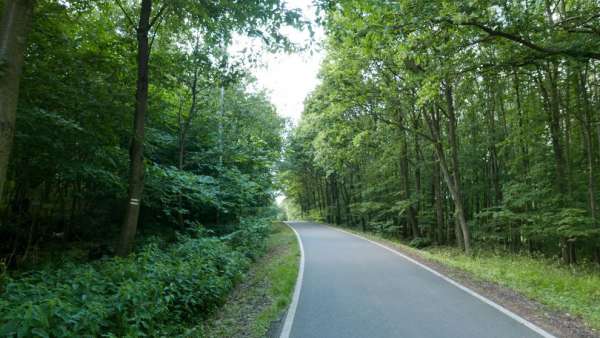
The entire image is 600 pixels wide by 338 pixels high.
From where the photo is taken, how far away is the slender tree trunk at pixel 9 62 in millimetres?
3141

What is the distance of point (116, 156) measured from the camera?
30.3 ft

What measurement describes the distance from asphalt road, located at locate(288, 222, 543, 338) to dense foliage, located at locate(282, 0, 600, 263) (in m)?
5.01

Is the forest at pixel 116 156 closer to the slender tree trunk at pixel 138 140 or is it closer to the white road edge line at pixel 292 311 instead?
the slender tree trunk at pixel 138 140

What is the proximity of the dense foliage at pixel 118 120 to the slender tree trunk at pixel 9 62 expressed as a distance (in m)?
0.13

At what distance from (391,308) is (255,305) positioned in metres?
2.69

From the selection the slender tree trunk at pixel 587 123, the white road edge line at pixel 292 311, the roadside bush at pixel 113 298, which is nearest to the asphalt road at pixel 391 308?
the white road edge line at pixel 292 311

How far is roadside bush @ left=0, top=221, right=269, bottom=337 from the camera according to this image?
3182mm

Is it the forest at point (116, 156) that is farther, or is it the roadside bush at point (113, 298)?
the forest at point (116, 156)

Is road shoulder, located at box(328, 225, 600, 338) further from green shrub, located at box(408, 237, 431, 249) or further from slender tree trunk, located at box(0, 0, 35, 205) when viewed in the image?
green shrub, located at box(408, 237, 431, 249)

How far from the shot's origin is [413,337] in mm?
4613

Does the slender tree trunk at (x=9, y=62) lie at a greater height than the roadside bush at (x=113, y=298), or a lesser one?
greater

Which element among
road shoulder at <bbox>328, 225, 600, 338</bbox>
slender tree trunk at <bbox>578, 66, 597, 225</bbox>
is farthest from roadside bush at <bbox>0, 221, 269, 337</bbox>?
slender tree trunk at <bbox>578, 66, 597, 225</bbox>

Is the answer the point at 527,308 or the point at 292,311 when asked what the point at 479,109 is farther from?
the point at 292,311

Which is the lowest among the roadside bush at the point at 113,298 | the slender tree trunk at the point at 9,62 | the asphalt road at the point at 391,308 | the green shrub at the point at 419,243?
the green shrub at the point at 419,243
